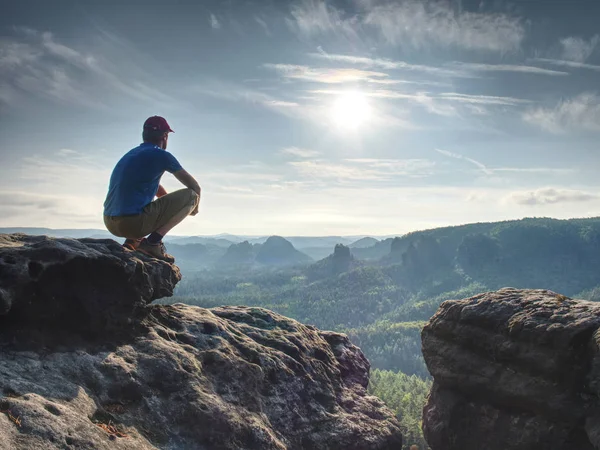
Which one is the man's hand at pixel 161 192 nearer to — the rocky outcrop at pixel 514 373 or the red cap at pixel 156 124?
the red cap at pixel 156 124

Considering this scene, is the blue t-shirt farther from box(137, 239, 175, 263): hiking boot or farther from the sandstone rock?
box(137, 239, 175, 263): hiking boot

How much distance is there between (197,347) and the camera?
1483 centimetres

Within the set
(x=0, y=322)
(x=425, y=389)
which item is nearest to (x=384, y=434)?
(x=0, y=322)

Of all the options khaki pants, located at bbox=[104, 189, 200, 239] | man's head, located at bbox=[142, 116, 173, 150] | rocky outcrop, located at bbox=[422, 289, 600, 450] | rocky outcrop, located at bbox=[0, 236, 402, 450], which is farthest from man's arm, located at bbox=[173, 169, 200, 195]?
rocky outcrop, located at bbox=[422, 289, 600, 450]

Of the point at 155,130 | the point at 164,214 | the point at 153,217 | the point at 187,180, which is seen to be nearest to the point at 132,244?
the point at 153,217

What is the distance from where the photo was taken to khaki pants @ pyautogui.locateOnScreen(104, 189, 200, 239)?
1431 centimetres

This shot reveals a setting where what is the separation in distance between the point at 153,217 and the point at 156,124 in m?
3.12

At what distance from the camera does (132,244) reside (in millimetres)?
15125

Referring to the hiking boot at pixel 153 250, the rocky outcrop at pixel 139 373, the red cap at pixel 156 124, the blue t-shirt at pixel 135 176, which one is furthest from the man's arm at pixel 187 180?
the rocky outcrop at pixel 139 373

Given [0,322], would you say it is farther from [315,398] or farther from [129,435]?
[315,398]

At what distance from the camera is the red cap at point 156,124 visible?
14.9 metres

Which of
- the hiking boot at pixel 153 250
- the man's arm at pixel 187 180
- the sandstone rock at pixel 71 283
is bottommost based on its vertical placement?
the sandstone rock at pixel 71 283

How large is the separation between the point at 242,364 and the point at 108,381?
15.6 feet

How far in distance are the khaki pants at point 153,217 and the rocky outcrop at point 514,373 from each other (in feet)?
37.2
